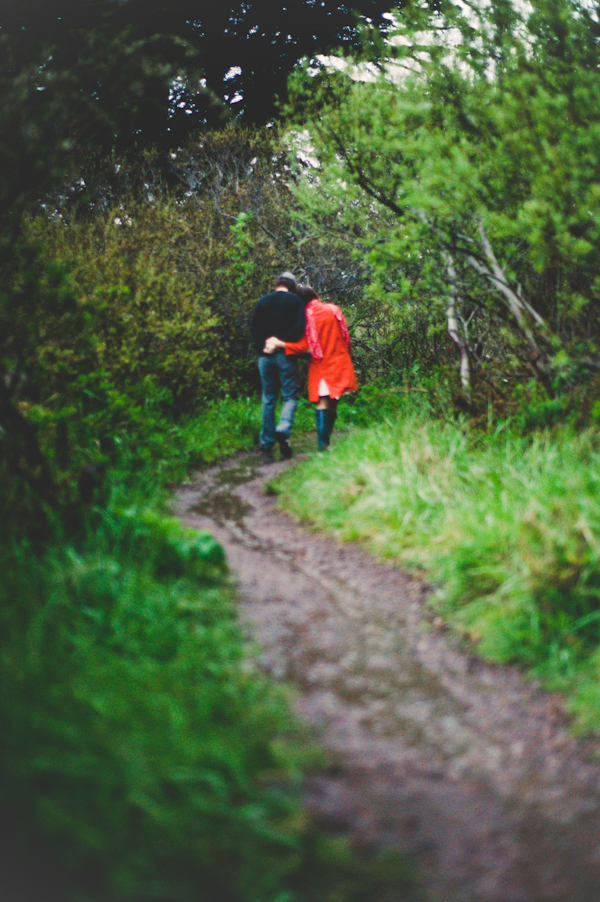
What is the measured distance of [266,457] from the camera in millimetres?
7262

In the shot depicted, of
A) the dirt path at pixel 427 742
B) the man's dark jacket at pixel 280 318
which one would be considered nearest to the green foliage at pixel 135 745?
the dirt path at pixel 427 742

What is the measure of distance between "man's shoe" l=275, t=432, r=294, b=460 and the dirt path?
10.6ft

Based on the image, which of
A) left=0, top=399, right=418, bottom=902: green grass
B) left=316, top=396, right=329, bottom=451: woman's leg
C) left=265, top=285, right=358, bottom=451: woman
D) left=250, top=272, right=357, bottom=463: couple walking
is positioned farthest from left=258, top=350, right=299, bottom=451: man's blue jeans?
left=0, top=399, right=418, bottom=902: green grass

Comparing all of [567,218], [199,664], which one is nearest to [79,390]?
[199,664]

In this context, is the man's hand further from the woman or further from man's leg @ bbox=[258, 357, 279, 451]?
man's leg @ bbox=[258, 357, 279, 451]

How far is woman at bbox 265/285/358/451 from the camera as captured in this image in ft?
23.5

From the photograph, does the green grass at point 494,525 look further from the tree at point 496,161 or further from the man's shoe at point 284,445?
the man's shoe at point 284,445

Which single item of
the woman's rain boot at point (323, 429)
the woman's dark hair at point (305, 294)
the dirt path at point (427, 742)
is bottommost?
the dirt path at point (427, 742)

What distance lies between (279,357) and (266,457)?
1168 mm

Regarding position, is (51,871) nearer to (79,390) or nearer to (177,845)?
(177,845)

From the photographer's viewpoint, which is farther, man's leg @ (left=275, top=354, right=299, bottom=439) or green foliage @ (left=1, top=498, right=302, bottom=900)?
man's leg @ (left=275, top=354, right=299, bottom=439)

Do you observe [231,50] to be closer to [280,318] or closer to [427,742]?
[280,318]

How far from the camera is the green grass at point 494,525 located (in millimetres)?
2926

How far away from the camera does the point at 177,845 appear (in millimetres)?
1649
